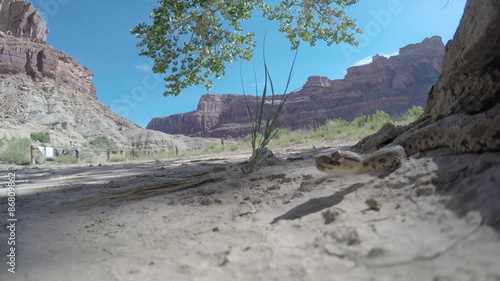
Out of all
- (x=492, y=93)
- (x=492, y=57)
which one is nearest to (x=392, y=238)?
(x=492, y=93)

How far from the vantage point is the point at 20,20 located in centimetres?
6056

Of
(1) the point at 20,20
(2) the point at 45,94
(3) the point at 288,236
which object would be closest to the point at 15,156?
(3) the point at 288,236

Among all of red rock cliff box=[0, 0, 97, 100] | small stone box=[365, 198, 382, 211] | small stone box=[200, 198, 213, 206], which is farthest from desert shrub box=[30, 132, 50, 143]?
small stone box=[365, 198, 382, 211]

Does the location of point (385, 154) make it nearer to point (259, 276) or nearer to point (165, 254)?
point (259, 276)

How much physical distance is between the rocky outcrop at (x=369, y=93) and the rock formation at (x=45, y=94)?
29.8 metres

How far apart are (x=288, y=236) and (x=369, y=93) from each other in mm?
82664

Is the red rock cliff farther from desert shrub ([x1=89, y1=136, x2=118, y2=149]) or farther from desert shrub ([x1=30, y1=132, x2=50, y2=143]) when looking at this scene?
desert shrub ([x1=30, y1=132, x2=50, y2=143])

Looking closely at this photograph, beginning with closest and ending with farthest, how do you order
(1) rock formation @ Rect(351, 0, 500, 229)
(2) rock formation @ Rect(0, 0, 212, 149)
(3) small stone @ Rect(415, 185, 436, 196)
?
(1) rock formation @ Rect(351, 0, 500, 229) < (3) small stone @ Rect(415, 185, 436, 196) < (2) rock formation @ Rect(0, 0, 212, 149)

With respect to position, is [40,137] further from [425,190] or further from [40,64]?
[425,190]

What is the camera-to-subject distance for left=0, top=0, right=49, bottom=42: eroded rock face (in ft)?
198

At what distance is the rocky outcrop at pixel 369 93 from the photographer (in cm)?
7194

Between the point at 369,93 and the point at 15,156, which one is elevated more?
the point at 369,93

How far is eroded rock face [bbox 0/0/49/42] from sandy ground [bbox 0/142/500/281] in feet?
238

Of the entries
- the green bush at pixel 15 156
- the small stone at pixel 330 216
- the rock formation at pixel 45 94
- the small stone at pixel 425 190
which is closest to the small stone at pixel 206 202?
the small stone at pixel 330 216
